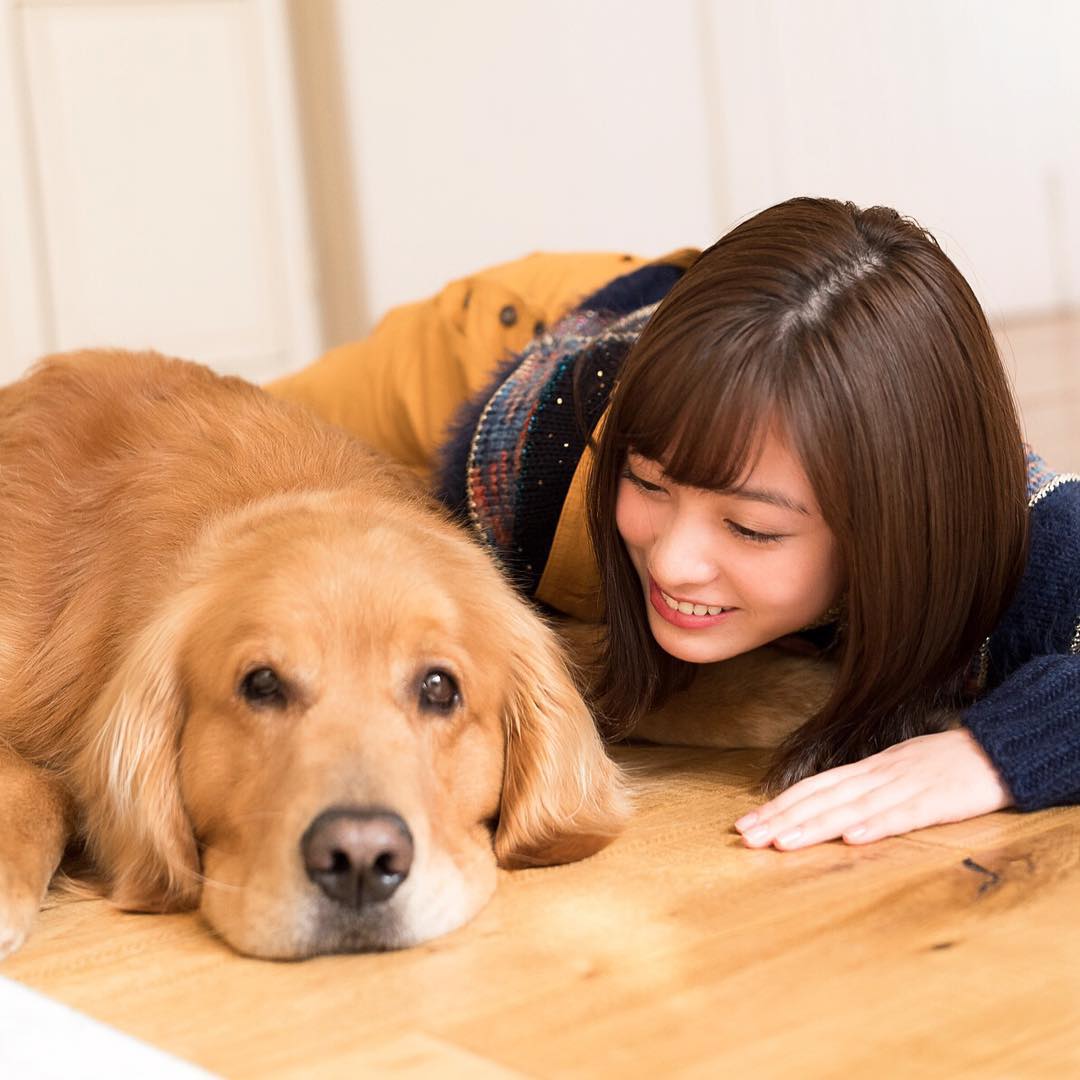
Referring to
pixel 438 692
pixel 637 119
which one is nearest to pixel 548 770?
pixel 438 692

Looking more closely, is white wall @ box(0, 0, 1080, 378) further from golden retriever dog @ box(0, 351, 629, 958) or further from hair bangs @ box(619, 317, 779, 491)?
hair bangs @ box(619, 317, 779, 491)

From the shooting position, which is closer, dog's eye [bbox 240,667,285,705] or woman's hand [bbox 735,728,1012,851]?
dog's eye [bbox 240,667,285,705]

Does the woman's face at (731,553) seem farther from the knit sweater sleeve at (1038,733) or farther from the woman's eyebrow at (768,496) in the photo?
the knit sweater sleeve at (1038,733)

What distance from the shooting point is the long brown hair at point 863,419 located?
2.33m

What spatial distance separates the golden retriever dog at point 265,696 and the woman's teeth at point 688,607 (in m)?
0.25

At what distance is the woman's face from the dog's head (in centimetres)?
26

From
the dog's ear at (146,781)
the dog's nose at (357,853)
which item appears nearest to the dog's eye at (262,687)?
the dog's ear at (146,781)

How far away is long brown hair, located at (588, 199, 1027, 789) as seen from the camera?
2.33 metres

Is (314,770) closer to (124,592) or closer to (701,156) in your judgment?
(124,592)

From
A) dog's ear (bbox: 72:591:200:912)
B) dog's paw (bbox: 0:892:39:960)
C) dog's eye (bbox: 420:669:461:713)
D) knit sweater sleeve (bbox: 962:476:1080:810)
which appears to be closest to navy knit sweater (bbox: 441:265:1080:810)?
knit sweater sleeve (bbox: 962:476:1080:810)

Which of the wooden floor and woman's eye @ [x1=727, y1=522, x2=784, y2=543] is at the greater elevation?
woman's eye @ [x1=727, y1=522, x2=784, y2=543]

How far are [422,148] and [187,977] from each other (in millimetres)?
5367

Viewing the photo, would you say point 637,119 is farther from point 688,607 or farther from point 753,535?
point 753,535

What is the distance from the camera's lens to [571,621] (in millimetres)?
3133
